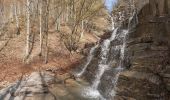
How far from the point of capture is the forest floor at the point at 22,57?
21141 mm

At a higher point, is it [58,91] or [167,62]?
[167,62]

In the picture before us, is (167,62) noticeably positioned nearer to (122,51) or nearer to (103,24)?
(122,51)

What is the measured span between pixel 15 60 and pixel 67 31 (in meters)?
12.9

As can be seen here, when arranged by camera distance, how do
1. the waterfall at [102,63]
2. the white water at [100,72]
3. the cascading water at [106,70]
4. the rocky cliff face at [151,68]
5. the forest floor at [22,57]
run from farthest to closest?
the forest floor at [22,57] < the waterfall at [102,63] < the cascading water at [106,70] < the white water at [100,72] < the rocky cliff face at [151,68]

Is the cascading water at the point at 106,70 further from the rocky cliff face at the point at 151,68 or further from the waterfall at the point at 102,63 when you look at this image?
the rocky cliff face at the point at 151,68

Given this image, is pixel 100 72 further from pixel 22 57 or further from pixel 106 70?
pixel 22 57

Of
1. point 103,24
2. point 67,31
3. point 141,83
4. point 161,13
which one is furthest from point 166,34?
point 103,24

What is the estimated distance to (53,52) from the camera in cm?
2644

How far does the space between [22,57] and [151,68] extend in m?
13.5

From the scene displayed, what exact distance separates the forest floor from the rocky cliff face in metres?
7.48

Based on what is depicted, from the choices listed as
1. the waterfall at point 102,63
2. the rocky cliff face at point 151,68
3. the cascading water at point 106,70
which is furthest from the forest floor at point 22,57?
the rocky cliff face at point 151,68

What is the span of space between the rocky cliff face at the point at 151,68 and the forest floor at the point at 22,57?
7.48 meters

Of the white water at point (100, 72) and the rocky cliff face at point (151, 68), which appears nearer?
Result: the rocky cliff face at point (151, 68)

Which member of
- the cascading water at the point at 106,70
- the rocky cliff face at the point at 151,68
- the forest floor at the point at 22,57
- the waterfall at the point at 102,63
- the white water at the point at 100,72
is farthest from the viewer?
the forest floor at the point at 22,57
